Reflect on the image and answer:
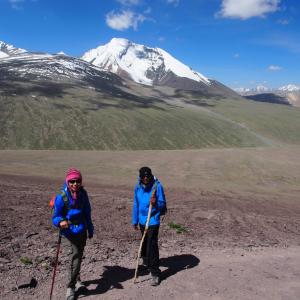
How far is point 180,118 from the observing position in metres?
147

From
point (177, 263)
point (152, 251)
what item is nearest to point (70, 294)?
point (152, 251)

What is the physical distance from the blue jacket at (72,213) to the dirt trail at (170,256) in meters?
1.55

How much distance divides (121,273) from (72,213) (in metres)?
2.77

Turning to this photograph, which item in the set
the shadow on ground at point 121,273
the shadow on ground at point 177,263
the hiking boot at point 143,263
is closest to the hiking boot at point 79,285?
the shadow on ground at point 121,273

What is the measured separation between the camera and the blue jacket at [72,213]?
848 cm

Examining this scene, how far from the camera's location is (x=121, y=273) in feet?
34.4

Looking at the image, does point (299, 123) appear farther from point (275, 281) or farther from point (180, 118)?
point (275, 281)

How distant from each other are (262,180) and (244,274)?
31691 millimetres

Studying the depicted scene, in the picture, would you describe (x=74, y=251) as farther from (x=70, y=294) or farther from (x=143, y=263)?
(x=143, y=263)

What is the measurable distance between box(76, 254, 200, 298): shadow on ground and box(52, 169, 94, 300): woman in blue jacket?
638mm

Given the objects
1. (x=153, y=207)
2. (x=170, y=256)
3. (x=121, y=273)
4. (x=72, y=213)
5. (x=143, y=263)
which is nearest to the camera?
(x=72, y=213)

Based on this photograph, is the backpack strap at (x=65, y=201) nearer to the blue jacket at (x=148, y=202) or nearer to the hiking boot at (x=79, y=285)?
the hiking boot at (x=79, y=285)

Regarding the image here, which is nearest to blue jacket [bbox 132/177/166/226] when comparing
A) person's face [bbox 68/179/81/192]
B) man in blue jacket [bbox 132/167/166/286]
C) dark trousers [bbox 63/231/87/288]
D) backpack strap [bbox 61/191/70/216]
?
man in blue jacket [bbox 132/167/166/286]

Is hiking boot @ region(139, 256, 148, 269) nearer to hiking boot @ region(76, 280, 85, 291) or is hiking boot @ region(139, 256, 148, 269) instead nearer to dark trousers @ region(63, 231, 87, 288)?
hiking boot @ region(76, 280, 85, 291)
